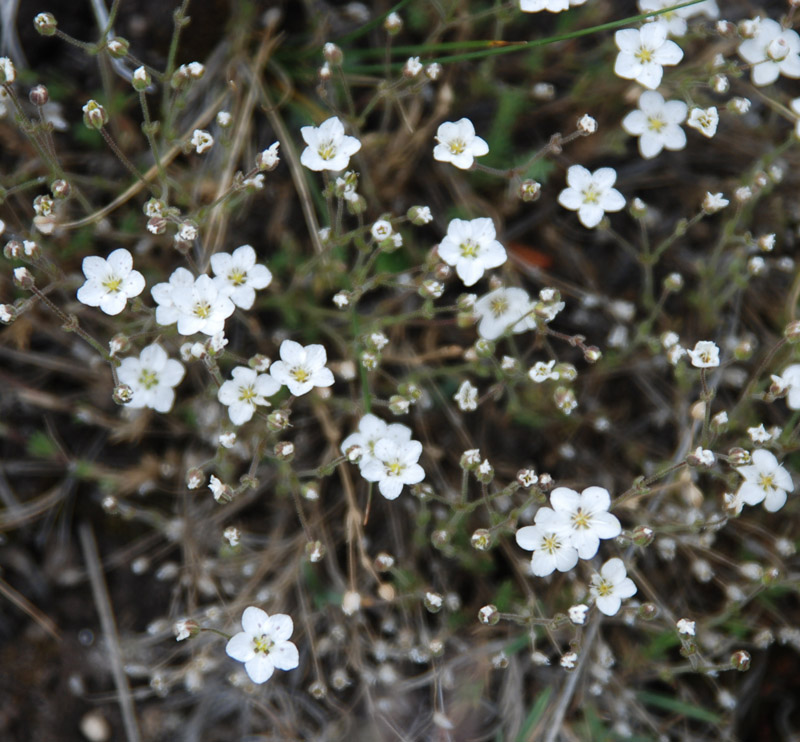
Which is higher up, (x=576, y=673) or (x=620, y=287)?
(x=620, y=287)

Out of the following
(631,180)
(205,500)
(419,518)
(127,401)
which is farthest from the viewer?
(631,180)

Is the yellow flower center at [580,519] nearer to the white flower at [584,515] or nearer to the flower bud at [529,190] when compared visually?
the white flower at [584,515]

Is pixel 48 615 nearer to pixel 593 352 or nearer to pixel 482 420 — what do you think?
pixel 482 420

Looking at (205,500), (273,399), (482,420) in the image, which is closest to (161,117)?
(273,399)

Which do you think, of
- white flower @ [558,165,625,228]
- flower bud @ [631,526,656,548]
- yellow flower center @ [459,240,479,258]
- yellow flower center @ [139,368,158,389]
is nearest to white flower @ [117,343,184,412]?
yellow flower center @ [139,368,158,389]

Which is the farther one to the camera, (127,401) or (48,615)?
(48,615)

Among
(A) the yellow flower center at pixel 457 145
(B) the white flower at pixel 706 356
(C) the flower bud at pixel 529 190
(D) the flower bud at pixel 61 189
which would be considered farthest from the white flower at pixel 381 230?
(B) the white flower at pixel 706 356
